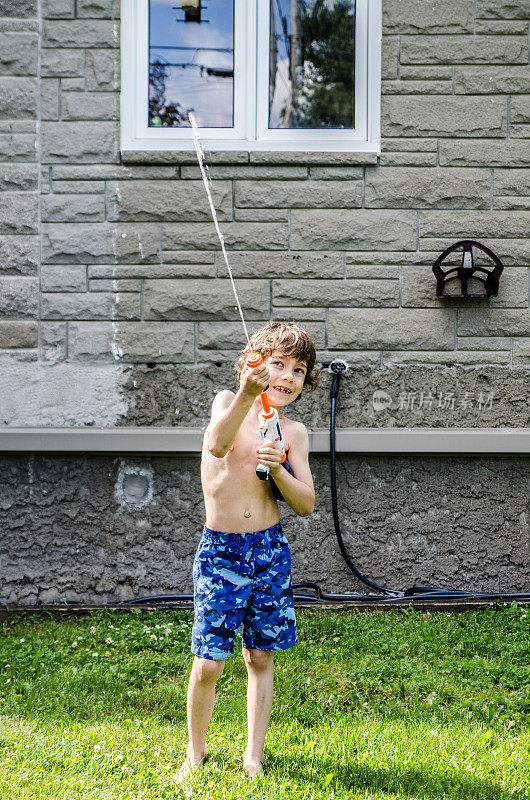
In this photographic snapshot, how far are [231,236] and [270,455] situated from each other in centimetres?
221

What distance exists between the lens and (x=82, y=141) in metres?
4.28

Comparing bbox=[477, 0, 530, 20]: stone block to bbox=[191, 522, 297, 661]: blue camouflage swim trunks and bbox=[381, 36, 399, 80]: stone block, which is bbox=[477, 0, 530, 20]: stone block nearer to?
bbox=[381, 36, 399, 80]: stone block

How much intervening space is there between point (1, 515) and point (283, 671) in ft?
6.47

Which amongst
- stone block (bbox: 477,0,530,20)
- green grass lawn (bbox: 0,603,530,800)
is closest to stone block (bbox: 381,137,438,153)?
stone block (bbox: 477,0,530,20)

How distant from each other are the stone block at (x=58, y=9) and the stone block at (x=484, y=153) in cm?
228

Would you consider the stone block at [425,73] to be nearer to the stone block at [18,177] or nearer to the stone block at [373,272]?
the stone block at [373,272]

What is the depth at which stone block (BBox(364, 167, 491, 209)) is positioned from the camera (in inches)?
168

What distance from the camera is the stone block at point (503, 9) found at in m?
Result: 4.25

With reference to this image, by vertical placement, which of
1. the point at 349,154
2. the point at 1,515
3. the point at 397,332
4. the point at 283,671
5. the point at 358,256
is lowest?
the point at 283,671

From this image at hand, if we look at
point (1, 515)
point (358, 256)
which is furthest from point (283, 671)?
point (358, 256)

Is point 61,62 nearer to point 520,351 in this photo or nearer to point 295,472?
point 295,472

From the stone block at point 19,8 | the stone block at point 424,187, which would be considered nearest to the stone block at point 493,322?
the stone block at point 424,187

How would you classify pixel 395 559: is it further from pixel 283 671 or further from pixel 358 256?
pixel 358 256

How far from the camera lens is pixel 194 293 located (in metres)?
4.29
